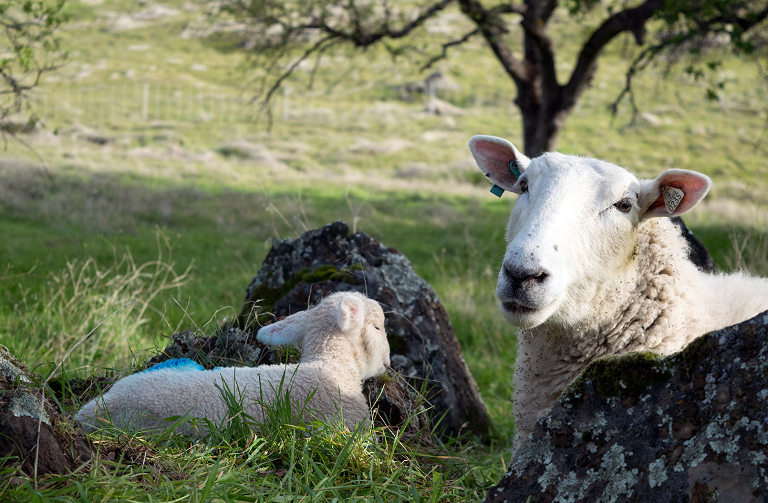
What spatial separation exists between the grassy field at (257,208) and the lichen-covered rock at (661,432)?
0.54m

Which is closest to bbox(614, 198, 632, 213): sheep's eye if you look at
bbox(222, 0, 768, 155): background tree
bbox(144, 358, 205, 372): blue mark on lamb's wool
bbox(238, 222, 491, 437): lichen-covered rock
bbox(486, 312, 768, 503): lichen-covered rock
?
bbox(486, 312, 768, 503): lichen-covered rock

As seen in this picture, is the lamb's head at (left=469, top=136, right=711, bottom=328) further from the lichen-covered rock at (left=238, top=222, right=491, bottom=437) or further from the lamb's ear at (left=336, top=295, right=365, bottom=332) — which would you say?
the lichen-covered rock at (left=238, top=222, right=491, bottom=437)

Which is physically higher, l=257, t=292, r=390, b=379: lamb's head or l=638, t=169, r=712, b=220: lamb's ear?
l=638, t=169, r=712, b=220: lamb's ear

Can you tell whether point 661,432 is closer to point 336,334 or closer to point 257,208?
point 336,334

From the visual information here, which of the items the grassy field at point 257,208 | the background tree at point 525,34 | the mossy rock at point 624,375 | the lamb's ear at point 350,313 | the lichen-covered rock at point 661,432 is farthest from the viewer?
the background tree at point 525,34

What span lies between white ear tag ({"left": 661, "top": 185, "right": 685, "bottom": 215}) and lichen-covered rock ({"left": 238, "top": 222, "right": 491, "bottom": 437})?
1.84 meters

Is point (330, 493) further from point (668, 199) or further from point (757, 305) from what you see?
point (757, 305)

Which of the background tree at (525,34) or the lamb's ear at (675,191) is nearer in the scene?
the lamb's ear at (675,191)

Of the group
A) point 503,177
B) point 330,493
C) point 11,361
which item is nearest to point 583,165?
point 503,177

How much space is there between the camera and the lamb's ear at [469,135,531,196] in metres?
4.27

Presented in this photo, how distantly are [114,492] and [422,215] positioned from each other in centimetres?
1524

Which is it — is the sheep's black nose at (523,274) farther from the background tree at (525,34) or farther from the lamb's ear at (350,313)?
the background tree at (525,34)

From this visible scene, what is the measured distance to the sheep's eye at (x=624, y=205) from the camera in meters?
3.63

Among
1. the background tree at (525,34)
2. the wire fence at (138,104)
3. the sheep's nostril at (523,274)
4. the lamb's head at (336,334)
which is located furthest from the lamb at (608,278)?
the wire fence at (138,104)
